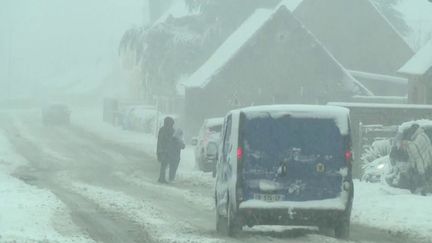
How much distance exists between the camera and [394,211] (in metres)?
A: 18.5

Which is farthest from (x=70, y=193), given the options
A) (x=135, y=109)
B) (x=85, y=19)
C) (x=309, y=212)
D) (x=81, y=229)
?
(x=85, y=19)

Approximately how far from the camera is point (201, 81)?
165 ft

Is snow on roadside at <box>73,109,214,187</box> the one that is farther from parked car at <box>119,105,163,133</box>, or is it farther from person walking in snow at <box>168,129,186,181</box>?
parked car at <box>119,105,163,133</box>

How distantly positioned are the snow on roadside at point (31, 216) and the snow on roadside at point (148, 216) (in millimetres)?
1043

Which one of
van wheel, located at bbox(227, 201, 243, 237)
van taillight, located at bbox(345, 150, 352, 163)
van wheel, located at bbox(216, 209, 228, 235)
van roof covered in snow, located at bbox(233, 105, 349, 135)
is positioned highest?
van roof covered in snow, located at bbox(233, 105, 349, 135)

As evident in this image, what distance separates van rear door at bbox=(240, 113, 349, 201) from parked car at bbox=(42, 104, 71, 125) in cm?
5315

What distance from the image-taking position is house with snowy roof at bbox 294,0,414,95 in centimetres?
5956

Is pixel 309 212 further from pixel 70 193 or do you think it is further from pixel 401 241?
→ pixel 70 193

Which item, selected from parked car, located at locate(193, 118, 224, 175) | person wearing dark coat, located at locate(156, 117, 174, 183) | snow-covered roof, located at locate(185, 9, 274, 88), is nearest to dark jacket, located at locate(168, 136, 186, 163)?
person wearing dark coat, located at locate(156, 117, 174, 183)

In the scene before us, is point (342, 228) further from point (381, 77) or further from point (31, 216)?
point (381, 77)

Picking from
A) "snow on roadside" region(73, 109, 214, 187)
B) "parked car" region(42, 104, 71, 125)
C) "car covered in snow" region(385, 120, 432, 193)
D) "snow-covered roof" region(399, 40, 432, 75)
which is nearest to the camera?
"car covered in snow" region(385, 120, 432, 193)

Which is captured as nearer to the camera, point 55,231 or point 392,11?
point 55,231

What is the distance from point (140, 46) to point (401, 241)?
50.3 meters

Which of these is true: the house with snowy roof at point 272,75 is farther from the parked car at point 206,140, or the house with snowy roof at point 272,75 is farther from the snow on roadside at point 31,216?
the snow on roadside at point 31,216
